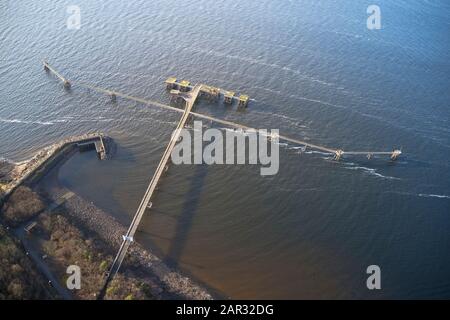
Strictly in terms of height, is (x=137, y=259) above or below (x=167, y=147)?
below

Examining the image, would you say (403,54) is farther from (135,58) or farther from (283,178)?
(135,58)

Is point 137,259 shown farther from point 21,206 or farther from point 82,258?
point 21,206

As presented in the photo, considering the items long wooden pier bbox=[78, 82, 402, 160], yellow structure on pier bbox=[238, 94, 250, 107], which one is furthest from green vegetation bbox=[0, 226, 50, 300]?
yellow structure on pier bbox=[238, 94, 250, 107]

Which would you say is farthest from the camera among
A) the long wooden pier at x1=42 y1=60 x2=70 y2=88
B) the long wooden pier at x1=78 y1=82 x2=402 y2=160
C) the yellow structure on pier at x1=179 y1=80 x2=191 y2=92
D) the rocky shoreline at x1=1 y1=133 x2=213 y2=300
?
the long wooden pier at x1=42 y1=60 x2=70 y2=88

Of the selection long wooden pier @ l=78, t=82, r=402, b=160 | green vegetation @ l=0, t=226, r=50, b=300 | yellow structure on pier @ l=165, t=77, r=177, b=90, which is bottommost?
green vegetation @ l=0, t=226, r=50, b=300

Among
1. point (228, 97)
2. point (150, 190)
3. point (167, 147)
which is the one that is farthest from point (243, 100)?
point (150, 190)

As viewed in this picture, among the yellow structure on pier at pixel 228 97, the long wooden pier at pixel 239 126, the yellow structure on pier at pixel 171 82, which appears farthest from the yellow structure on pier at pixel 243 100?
the yellow structure on pier at pixel 171 82

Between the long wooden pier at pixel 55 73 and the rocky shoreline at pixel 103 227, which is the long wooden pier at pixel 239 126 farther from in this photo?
the rocky shoreline at pixel 103 227

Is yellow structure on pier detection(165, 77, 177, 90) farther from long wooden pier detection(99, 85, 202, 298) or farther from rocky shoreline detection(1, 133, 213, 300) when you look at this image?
rocky shoreline detection(1, 133, 213, 300)
